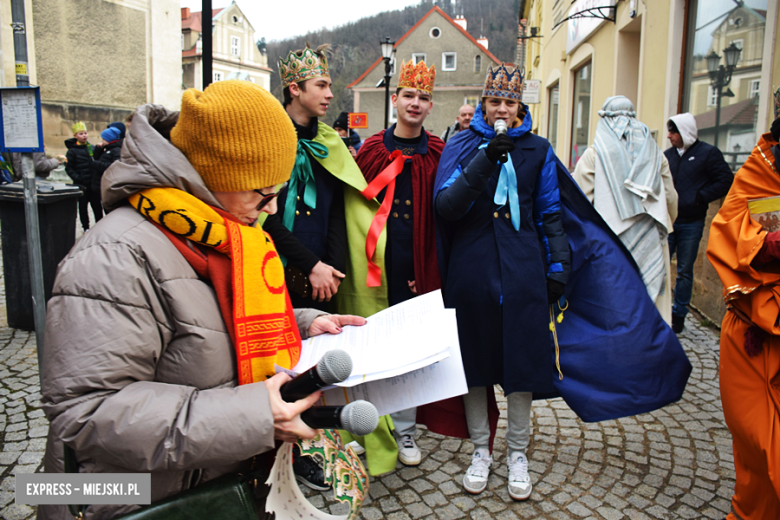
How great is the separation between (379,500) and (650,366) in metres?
1.49

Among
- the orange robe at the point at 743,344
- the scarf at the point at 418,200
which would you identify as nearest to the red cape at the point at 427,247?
the scarf at the point at 418,200

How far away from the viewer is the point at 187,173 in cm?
126

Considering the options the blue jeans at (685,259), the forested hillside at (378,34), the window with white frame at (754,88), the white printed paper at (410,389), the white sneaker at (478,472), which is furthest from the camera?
the forested hillside at (378,34)

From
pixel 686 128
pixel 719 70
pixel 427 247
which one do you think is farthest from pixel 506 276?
pixel 719 70

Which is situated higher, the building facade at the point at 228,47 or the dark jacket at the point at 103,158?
the building facade at the point at 228,47

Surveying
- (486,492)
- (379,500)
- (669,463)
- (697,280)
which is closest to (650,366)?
(669,463)

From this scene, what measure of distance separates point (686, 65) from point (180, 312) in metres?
7.52

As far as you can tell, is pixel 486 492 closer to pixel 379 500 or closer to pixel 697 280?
pixel 379 500

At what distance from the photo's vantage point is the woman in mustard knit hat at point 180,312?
106cm

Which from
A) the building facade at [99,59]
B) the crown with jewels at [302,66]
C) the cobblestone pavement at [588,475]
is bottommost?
the cobblestone pavement at [588,475]

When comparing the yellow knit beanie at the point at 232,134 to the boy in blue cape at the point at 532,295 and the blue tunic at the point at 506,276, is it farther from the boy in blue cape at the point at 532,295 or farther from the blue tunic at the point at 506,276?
the blue tunic at the point at 506,276

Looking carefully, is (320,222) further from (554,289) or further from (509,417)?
(509,417)

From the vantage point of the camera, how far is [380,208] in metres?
2.98

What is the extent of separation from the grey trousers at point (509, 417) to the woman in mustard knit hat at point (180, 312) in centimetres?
174
